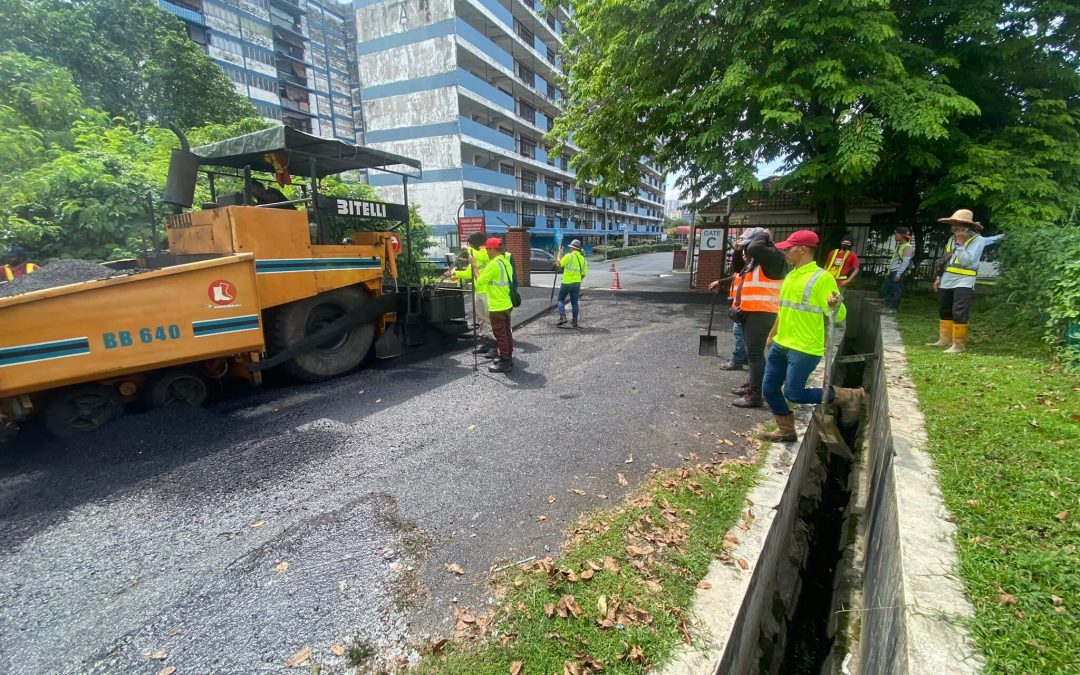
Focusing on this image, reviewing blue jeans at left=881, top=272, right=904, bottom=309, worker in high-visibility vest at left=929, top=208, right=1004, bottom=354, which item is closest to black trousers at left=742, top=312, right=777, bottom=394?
worker in high-visibility vest at left=929, top=208, right=1004, bottom=354

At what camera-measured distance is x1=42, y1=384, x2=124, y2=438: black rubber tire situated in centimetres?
366

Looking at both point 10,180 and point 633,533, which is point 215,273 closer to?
point 633,533

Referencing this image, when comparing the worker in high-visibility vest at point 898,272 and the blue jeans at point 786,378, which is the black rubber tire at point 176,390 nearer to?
the blue jeans at point 786,378

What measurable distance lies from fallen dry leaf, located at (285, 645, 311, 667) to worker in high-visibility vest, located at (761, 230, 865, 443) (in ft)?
11.7

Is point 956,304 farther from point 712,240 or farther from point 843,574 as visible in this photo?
point 712,240

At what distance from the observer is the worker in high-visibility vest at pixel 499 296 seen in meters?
5.75

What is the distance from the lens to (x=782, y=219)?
16.5m

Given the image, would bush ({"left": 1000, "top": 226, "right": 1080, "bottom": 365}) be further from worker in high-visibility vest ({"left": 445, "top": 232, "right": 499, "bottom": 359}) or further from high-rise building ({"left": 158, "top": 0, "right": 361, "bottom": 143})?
high-rise building ({"left": 158, "top": 0, "right": 361, "bottom": 143})

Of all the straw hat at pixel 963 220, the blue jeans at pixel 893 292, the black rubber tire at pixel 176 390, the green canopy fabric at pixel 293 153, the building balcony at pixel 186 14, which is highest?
the building balcony at pixel 186 14

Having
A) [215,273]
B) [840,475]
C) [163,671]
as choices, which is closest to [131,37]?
[215,273]

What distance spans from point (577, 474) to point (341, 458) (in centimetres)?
193

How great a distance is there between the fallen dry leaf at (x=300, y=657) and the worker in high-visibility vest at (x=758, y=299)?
4.07 m

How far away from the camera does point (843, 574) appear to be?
11.5 feet

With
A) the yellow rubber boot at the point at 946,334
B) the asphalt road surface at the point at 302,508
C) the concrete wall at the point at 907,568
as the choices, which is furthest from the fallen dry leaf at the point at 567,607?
the yellow rubber boot at the point at 946,334
